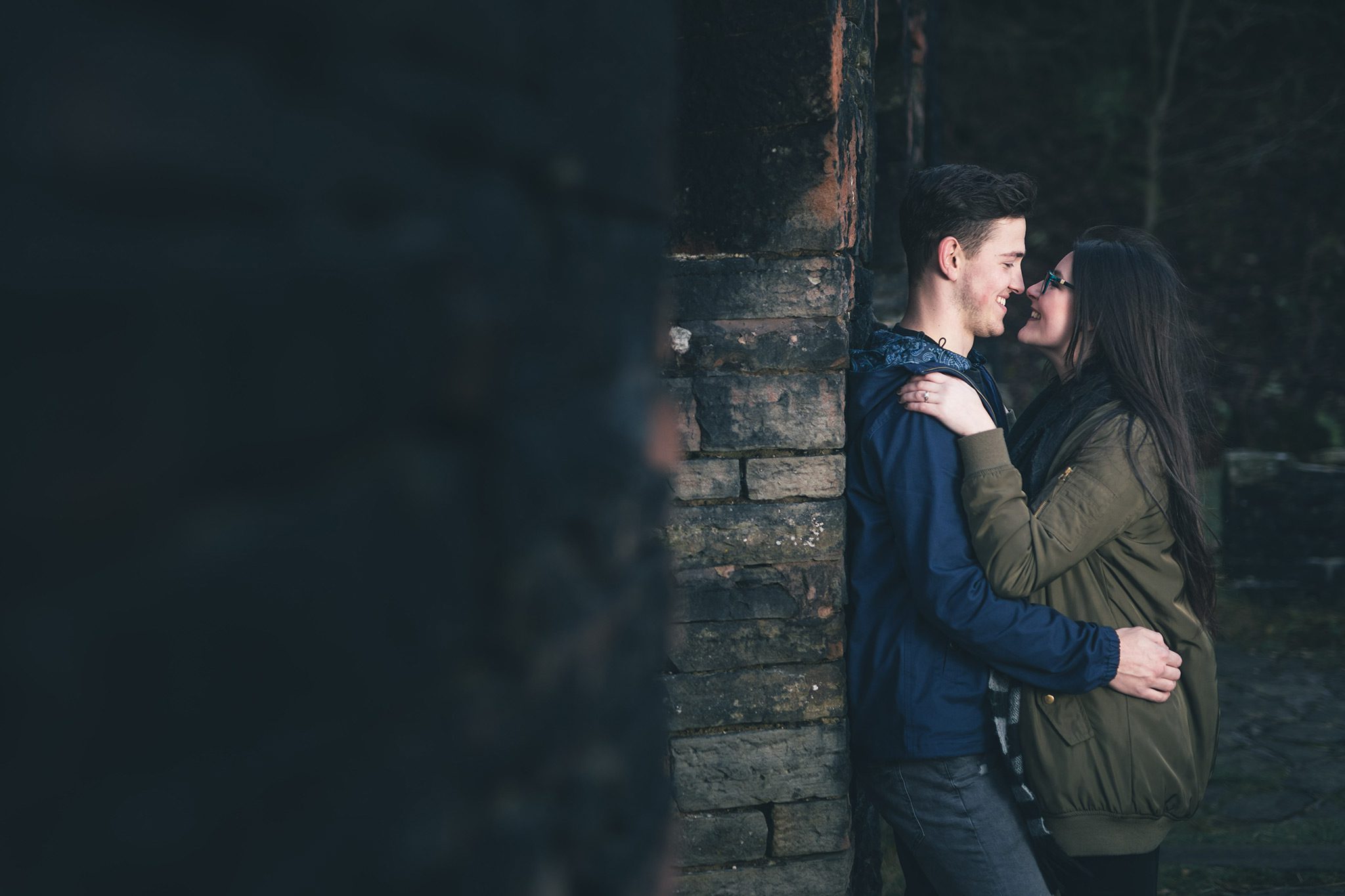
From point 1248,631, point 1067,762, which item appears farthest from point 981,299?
point 1248,631

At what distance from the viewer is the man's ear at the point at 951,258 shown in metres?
2.22

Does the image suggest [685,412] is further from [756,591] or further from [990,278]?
[990,278]

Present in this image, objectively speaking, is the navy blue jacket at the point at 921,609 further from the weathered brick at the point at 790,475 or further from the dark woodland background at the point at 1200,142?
the dark woodland background at the point at 1200,142

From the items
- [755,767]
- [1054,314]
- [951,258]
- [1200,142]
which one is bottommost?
[755,767]

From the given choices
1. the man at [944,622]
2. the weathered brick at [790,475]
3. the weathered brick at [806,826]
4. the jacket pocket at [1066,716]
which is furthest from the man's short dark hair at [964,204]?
the weathered brick at [806,826]

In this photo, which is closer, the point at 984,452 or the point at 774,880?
the point at 984,452

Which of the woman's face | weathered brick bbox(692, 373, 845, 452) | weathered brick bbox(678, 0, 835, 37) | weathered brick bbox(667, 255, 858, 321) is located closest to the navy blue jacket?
weathered brick bbox(692, 373, 845, 452)

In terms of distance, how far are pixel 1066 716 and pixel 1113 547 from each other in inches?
14.7

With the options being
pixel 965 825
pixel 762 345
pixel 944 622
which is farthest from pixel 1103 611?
pixel 762 345

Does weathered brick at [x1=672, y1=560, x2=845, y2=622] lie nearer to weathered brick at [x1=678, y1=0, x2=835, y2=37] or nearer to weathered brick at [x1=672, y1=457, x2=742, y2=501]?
weathered brick at [x1=672, y1=457, x2=742, y2=501]

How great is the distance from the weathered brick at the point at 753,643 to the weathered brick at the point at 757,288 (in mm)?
653

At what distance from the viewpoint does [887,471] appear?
2.05 metres

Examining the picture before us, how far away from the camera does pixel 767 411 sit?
2078mm

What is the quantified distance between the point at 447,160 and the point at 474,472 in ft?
0.60
